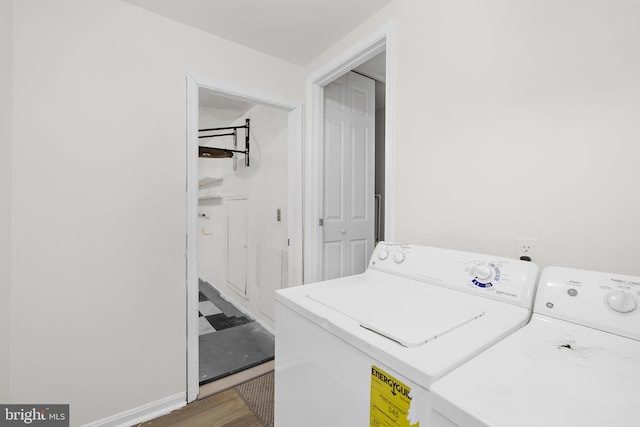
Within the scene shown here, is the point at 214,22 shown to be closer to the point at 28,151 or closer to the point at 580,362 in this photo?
the point at 28,151

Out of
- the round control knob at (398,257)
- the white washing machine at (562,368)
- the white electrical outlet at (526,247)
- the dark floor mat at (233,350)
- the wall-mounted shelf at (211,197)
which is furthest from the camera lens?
the wall-mounted shelf at (211,197)

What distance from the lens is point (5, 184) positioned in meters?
1.28

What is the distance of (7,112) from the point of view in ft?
4.22

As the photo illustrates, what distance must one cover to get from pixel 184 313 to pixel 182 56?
5.33 feet

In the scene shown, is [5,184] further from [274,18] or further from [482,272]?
[482,272]

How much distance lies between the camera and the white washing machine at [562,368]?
0.45 meters

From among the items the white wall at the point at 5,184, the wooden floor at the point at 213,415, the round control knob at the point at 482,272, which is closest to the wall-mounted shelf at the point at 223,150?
the white wall at the point at 5,184

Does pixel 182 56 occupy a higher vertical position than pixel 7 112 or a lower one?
higher

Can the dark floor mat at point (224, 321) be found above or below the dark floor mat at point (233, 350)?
above

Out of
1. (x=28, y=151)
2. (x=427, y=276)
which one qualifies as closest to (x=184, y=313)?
(x=28, y=151)

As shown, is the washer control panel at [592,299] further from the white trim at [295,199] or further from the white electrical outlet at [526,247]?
the white trim at [295,199]

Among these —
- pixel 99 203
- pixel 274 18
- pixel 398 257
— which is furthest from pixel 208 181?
pixel 398 257

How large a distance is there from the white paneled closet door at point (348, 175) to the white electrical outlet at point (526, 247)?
Result: 140 cm

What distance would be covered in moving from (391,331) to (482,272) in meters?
0.48
